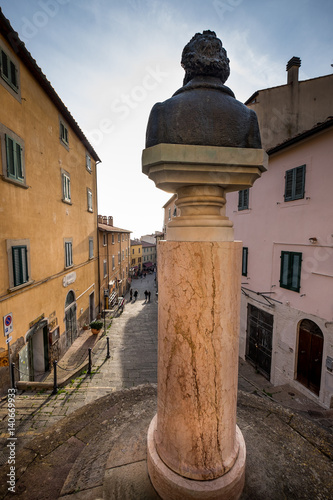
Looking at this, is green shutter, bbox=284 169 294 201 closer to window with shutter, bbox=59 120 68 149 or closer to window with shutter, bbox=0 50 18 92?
window with shutter, bbox=0 50 18 92

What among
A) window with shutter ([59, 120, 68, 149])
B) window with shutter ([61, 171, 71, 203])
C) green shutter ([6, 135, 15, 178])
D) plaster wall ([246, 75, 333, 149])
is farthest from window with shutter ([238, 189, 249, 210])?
green shutter ([6, 135, 15, 178])

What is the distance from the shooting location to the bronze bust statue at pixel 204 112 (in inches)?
71.3

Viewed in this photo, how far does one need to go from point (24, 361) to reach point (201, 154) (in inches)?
374

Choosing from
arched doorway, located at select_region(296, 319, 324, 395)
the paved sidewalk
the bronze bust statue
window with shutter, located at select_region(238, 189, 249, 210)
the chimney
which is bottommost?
arched doorway, located at select_region(296, 319, 324, 395)

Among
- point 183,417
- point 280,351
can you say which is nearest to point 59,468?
point 183,417

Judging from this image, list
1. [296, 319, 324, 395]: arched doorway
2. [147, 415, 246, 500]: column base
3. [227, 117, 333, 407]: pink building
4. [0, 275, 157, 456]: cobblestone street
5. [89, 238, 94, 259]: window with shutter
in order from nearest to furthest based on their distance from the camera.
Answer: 1. [147, 415, 246, 500]: column base
2. [0, 275, 157, 456]: cobblestone street
3. [227, 117, 333, 407]: pink building
4. [296, 319, 324, 395]: arched doorway
5. [89, 238, 94, 259]: window with shutter

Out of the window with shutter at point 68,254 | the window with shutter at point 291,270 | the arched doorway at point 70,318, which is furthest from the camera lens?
the arched doorway at point 70,318

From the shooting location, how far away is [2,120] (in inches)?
266

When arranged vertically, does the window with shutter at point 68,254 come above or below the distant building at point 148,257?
above

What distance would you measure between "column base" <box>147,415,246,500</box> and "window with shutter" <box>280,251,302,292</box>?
7.77m

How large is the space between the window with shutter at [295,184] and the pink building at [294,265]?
36mm

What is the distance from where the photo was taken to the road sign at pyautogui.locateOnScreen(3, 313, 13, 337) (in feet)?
21.8

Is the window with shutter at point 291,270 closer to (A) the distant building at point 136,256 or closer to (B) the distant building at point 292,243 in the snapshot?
(B) the distant building at point 292,243

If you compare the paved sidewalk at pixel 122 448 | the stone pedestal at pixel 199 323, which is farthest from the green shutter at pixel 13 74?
the paved sidewalk at pixel 122 448
